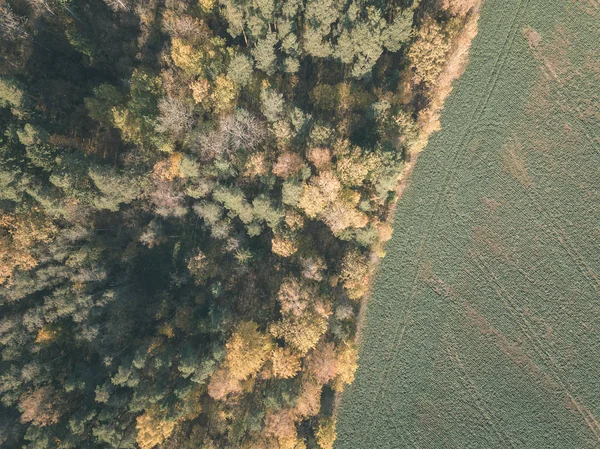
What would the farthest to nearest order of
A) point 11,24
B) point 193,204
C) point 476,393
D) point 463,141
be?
point 463,141 < point 476,393 < point 193,204 < point 11,24

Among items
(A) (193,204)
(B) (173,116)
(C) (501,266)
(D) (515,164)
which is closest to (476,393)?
(C) (501,266)

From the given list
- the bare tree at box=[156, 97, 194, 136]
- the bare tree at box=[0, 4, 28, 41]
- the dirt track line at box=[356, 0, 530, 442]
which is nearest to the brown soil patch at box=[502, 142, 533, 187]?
the dirt track line at box=[356, 0, 530, 442]

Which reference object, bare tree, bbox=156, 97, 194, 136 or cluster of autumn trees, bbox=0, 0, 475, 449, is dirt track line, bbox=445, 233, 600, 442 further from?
bare tree, bbox=156, 97, 194, 136

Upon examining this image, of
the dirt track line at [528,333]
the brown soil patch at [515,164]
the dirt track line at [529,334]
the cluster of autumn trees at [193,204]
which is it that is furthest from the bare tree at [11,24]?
the dirt track line at [528,333]

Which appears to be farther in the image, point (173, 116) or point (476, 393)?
A: point (476, 393)

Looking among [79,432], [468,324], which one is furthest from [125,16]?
[468,324]

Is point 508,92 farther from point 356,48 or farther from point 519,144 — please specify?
point 356,48

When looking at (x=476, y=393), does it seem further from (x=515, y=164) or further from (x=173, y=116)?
(x=173, y=116)
